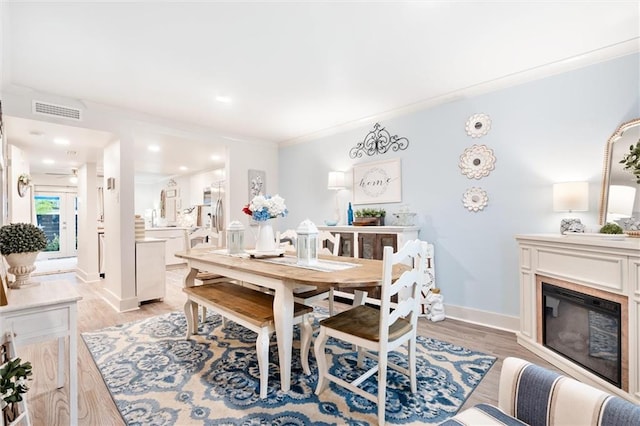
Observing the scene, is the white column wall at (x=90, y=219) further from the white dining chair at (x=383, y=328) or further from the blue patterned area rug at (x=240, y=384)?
the white dining chair at (x=383, y=328)

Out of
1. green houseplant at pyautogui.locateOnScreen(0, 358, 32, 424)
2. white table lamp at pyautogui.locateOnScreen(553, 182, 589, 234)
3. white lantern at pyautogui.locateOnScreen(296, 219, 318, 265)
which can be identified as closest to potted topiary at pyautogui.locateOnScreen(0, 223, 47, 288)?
Answer: green houseplant at pyautogui.locateOnScreen(0, 358, 32, 424)

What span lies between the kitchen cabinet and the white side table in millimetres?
2199

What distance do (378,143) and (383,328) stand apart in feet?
9.41

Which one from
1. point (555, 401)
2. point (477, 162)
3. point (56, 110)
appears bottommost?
point (555, 401)

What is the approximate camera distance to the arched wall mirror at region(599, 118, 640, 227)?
7.30 feet

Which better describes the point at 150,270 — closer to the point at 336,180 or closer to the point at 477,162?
the point at 336,180

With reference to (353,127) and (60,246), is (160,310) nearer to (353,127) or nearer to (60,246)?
(353,127)

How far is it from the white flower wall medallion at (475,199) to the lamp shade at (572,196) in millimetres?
654

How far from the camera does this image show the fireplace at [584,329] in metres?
1.88

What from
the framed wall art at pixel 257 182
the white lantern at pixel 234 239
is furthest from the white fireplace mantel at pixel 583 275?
the framed wall art at pixel 257 182

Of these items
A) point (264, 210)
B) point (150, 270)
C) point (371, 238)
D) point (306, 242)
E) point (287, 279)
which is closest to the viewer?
point (287, 279)

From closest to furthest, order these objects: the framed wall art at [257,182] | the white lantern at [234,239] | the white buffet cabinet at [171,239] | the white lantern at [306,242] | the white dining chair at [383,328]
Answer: the white dining chair at [383,328], the white lantern at [306,242], the white lantern at [234,239], the framed wall art at [257,182], the white buffet cabinet at [171,239]

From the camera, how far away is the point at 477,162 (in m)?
3.09

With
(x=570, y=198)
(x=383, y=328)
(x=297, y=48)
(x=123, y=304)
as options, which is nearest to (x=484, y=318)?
(x=570, y=198)
